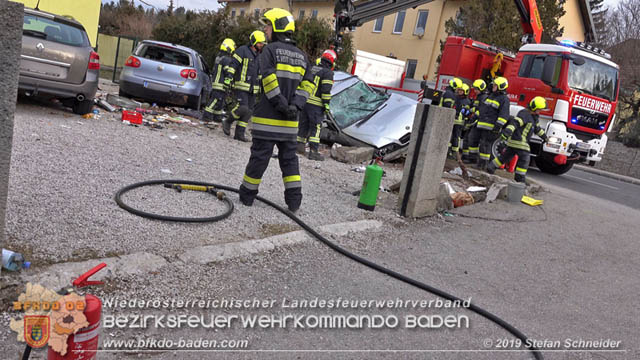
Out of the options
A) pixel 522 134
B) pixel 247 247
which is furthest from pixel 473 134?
pixel 247 247

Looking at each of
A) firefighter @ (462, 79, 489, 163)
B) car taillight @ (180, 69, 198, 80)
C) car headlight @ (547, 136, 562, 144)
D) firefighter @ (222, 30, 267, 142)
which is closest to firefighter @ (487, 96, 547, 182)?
firefighter @ (462, 79, 489, 163)

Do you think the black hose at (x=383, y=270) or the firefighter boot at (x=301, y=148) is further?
the firefighter boot at (x=301, y=148)

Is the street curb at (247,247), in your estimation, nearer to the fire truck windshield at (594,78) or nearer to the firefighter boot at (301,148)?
the firefighter boot at (301,148)

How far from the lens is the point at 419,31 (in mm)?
28797

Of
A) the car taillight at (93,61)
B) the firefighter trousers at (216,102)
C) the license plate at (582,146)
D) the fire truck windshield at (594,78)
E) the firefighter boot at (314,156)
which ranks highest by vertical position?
the fire truck windshield at (594,78)

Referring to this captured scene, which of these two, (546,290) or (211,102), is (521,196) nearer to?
(546,290)

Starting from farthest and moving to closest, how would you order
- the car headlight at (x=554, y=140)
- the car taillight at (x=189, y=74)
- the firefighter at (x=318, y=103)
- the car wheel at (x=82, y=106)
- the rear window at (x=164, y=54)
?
the car headlight at (x=554, y=140), the rear window at (x=164, y=54), the car taillight at (x=189, y=74), the firefighter at (x=318, y=103), the car wheel at (x=82, y=106)

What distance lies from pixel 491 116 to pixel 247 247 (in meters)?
7.97

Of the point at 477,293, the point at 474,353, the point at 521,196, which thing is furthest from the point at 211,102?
the point at 474,353

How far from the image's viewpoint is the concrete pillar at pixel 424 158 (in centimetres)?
615

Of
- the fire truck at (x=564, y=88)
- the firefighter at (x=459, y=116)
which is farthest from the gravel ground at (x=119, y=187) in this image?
the fire truck at (x=564, y=88)

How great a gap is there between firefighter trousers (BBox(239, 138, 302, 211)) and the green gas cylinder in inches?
45.4

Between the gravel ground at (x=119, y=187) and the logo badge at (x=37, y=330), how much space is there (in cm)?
128

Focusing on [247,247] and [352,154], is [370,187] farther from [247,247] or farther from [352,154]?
[352,154]
